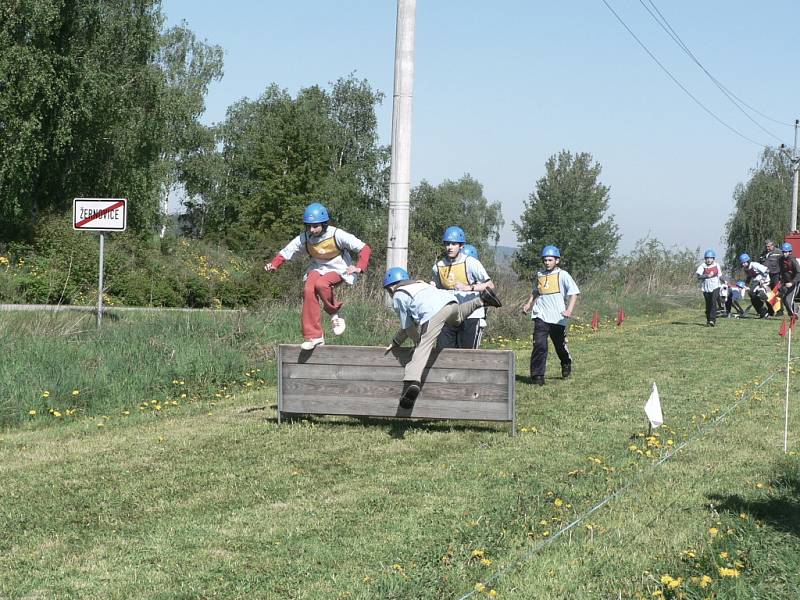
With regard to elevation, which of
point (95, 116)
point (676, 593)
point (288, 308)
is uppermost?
point (95, 116)

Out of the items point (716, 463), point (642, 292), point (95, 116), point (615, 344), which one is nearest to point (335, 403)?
point (716, 463)

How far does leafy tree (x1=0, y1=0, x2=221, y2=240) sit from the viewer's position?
3447cm

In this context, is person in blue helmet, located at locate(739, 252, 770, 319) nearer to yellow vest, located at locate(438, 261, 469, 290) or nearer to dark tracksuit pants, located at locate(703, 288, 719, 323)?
dark tracksuit pants, located at locate(703, 288, 719, 323)

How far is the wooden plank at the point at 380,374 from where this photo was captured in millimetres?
9619

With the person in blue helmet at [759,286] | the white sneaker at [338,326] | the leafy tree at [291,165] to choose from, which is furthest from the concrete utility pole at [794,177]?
the white sneaker at [338,326]

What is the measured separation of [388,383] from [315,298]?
63.2 inches

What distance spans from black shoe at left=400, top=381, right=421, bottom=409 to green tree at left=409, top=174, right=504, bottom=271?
8641 cm

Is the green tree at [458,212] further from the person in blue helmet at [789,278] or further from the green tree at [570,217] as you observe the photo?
the person in blue helmet at [789,278]

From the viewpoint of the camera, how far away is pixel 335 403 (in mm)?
9969

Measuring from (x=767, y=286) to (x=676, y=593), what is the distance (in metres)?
25.2

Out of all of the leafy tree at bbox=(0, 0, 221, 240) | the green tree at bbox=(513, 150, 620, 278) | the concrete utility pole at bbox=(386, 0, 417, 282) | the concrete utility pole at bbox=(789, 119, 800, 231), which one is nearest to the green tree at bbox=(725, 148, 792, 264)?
the concrete utility pole at bbox=(789, 119, 800, 231)

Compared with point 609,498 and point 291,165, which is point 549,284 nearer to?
point 609,498

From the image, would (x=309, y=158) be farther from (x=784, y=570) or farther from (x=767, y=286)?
(x=784, y=570)

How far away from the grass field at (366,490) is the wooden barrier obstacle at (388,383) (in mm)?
250
